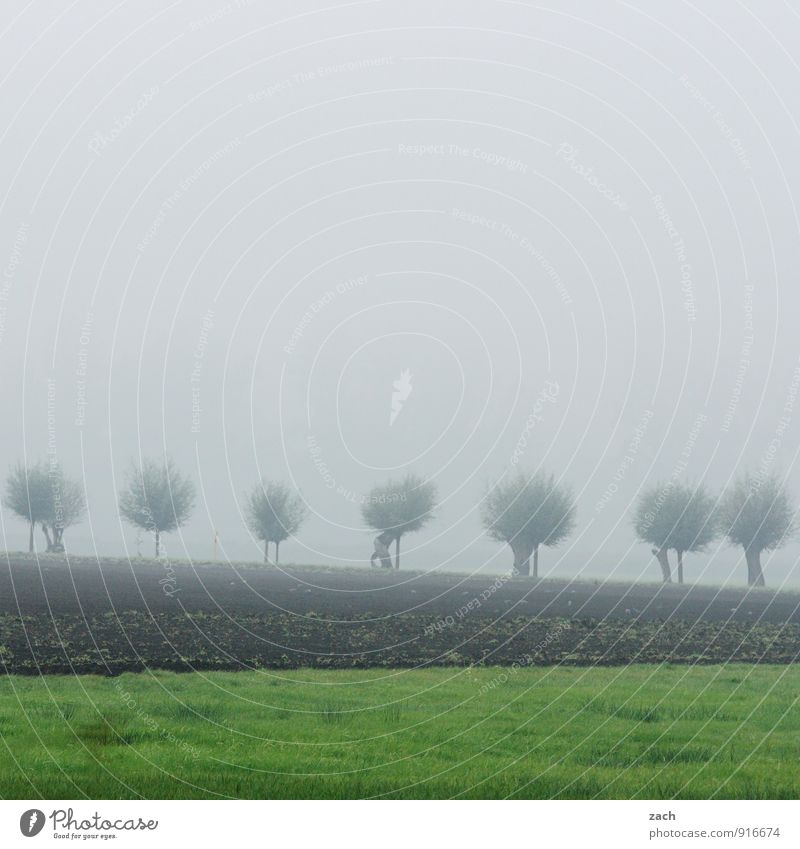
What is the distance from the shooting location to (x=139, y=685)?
17.4 metres

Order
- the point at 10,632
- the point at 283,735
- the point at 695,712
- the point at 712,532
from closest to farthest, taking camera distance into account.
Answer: the point at 283,735, the point at 695,712, the point at 10,632, the point at 712,532

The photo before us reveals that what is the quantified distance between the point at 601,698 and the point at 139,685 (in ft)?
27.4

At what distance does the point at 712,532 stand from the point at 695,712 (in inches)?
3422

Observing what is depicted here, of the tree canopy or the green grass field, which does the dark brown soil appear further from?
the tree canopy

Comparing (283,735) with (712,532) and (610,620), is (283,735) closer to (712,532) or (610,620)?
(610,620)

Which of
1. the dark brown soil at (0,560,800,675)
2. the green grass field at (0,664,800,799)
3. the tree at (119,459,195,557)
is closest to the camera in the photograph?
the green grass field at (0,664,800,799)

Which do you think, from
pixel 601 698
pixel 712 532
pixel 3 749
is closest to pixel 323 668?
pixel 601 698

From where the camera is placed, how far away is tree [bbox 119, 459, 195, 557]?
87.8m

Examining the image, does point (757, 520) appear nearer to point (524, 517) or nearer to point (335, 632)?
point (524, 517)

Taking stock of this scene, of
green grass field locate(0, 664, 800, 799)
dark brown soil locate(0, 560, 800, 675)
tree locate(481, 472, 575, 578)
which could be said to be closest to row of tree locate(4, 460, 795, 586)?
tree locate(481, 472, 575, 578)

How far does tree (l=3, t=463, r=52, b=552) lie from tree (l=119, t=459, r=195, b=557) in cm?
798

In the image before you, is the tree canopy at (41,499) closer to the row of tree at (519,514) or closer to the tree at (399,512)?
the row of tree at (519,514)
